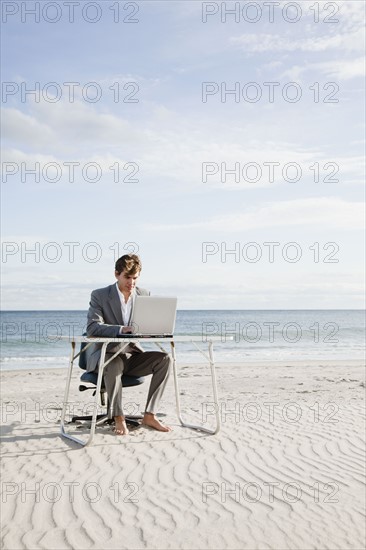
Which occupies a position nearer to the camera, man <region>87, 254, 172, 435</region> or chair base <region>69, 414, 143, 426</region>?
man <region>87, 254, 172, 435</region>

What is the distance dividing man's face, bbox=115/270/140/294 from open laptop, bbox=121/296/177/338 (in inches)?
16.2

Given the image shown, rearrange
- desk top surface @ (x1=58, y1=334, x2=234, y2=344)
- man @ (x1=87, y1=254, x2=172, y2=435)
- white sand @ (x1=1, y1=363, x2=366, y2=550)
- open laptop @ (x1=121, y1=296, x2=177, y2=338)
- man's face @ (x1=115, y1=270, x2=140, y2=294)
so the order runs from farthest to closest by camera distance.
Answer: man's face @ (x1=115, y1=270, x2=140, y2=294)
man @ (x1=87, y1=254, x2=172, y2=435)
open laptop @ (x1=121, y1=296, x2=177, y2=338)
desk top surface @ (x1=58, y1=334, x2=234, y2=344)
white sand @ (x1=1, y1=363, x2=366, y2=550)

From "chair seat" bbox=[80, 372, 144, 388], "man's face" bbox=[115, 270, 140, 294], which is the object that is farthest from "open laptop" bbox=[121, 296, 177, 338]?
"chair seat" bbox=[80, 372, 144, 388]

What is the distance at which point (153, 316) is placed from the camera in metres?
6.63

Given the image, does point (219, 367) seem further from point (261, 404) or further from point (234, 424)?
point (234, 424)

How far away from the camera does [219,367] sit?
17.8 meters

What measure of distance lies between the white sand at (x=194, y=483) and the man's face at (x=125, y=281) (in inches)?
58.2

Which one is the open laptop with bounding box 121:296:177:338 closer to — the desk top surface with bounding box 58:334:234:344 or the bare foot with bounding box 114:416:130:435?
the desk top surface with bounding box 58:334:234:344

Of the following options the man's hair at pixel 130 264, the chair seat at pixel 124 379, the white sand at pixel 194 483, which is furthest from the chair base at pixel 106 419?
the man's hair at pixel 130 264

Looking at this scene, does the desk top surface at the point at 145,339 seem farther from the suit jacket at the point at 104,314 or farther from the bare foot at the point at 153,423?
the bare foot at the point at 153,423

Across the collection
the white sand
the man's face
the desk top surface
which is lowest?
the white sand

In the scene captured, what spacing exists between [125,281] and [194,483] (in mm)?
2470

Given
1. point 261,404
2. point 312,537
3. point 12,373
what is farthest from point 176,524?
point 12,373

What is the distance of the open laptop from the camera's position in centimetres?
658
